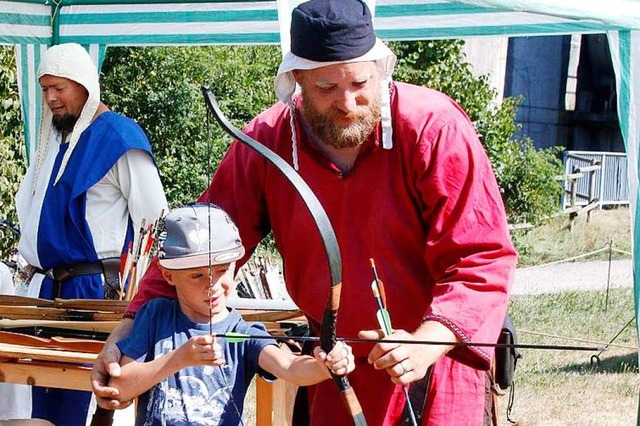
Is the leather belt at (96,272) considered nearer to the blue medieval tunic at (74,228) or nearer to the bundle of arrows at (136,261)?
the blue medieval tunic at (74,228)

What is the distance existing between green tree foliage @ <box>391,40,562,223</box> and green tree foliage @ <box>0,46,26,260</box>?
14.7ft

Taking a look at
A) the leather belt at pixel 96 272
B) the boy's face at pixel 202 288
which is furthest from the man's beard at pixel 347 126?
the leather belt at pixel 96 272

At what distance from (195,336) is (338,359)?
0.59 m

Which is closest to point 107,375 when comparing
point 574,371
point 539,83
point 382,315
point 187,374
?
point 187,374

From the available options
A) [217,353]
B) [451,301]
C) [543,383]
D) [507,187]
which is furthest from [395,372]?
[507,187]

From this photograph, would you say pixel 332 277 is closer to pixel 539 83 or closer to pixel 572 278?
pixel 572 278

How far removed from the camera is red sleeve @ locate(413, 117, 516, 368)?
2.50 meters

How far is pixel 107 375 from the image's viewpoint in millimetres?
2826

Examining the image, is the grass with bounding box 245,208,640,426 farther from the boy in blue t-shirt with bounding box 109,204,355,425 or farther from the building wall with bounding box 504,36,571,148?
the building wall with bounding box 504,36,571,148

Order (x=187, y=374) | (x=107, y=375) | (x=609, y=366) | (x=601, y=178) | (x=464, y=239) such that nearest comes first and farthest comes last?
(x=464, y=239), (x=107, y=375), (x=187, y=374), (x=609, y=366), (x=601, y=178)

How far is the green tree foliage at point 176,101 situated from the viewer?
9.78 meters

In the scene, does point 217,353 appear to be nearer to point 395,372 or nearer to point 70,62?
point 395,372

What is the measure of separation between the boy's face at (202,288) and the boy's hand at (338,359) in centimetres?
54

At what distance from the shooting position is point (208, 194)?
3.05 metres
